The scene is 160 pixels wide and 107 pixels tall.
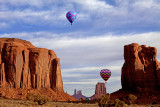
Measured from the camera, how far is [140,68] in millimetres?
79062

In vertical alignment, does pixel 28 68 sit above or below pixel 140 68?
above

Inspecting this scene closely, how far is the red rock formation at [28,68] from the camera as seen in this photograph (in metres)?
83.4

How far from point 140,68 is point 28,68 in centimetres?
3850

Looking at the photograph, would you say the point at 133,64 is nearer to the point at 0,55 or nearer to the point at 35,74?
the point at 35,74

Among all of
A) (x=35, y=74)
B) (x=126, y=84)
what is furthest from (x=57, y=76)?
(x=126, y=84)

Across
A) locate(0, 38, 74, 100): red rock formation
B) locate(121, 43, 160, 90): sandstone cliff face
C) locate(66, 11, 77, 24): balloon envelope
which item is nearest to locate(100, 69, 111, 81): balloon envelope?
locate(121, 43, 160, 90): sandstone cliff face

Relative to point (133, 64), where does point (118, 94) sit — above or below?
below

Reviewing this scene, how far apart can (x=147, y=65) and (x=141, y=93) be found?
11228mm

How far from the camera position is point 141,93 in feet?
239

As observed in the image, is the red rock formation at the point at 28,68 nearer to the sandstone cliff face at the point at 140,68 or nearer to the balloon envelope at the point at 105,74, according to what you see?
the balloon envelope at the point at 105,74

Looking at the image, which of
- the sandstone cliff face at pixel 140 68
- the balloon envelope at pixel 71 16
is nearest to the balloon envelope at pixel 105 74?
the sandstone cliff face at pixel 140 68

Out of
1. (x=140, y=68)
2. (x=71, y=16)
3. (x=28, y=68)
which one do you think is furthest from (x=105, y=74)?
(x=28, y=68)

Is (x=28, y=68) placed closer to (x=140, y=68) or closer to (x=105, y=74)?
(x=105, y=74)

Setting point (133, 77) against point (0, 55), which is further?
point (0, 55)
